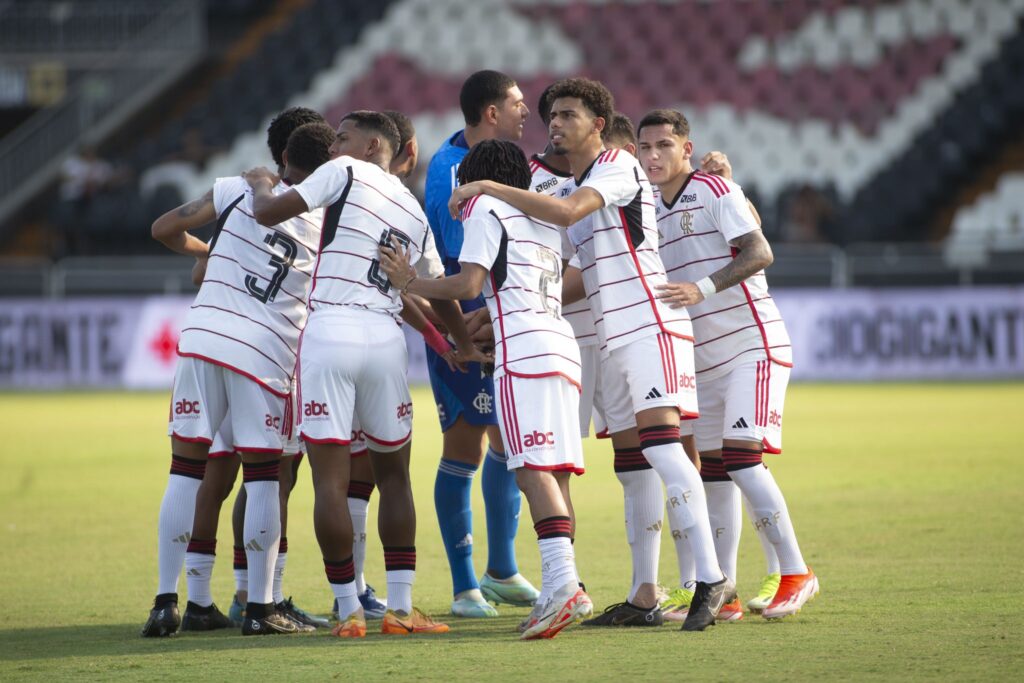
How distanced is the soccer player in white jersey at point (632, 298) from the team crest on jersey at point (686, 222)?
1.46 feet

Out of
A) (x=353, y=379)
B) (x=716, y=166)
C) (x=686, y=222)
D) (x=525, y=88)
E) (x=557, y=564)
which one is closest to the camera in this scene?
(x=557, y=564)

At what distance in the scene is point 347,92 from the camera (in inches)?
1088

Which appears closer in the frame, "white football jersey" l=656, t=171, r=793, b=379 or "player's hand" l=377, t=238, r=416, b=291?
"player's hand" l=377, t=238, r=416, b=291

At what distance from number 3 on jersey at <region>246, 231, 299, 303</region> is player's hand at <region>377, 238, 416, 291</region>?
23.3 inches

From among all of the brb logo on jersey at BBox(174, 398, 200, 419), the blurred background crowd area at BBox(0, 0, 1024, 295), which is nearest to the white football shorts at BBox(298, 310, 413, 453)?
the brb logo on jersey at BBox(174, 398, 200, 419)

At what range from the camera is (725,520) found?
22.7ft

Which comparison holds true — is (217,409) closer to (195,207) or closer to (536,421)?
(195,207)

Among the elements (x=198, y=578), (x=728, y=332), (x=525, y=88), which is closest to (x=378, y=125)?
(x=728, y=332)

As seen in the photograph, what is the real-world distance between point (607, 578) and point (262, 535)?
6.54 feet

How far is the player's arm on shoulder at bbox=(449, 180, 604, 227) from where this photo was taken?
20.1 feet

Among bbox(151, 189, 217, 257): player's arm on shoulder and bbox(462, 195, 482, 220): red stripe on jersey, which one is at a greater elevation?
bbox(151, 189, 217, 257): player's arm on shoulder

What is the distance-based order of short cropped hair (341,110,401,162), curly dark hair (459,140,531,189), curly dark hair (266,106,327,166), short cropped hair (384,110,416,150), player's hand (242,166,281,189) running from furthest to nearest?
short cropped hair (384,110,416,150), curly dark hair (266,106,327,166), short cropped hair (341,110,401,162), player's hand (242,166,281,189), curly dark hair (459,140,531,189)

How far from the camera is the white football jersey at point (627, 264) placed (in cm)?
638

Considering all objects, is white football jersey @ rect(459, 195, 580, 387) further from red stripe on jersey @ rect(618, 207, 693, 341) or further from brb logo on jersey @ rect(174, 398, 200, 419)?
brb logo on jersey @ rect(174, 398, 200, 419)
